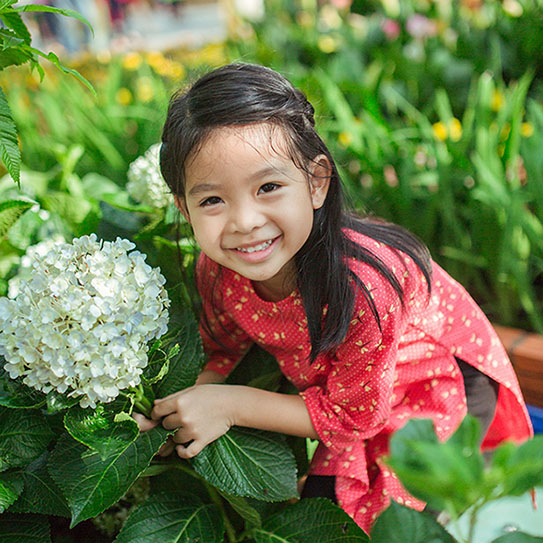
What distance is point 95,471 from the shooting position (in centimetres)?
90

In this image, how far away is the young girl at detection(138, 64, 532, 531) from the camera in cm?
92

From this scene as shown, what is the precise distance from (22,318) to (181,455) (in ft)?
1.17

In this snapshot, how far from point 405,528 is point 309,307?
1.58 feet

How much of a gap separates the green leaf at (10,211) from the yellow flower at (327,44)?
2388 mm

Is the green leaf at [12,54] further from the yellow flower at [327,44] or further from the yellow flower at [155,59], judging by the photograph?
the yellow flower at [155,59]

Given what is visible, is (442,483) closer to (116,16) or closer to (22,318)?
(22,318)

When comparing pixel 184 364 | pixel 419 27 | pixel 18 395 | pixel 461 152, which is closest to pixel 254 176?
pixel 184 364

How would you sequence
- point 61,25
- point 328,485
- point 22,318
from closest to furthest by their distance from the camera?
point 22,318
point 328,485
point 61,25

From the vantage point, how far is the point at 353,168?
7.04 feet

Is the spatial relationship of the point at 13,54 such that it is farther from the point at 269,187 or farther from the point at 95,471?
the point at 95,471

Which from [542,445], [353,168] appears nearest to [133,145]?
[353,168]

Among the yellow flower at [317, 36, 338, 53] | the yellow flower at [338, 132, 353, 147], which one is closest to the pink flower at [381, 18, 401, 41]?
the yellow flower at [317, 36, 338, 53]

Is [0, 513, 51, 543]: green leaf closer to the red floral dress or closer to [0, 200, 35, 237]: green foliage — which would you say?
the red floral dress

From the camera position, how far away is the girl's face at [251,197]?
2.94 ft
